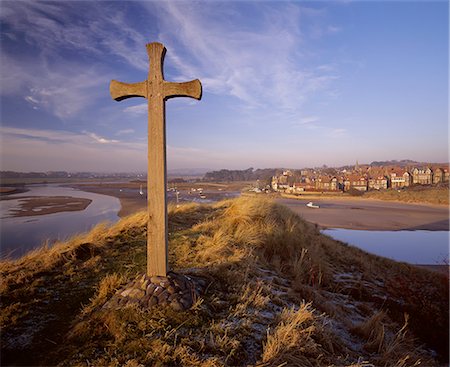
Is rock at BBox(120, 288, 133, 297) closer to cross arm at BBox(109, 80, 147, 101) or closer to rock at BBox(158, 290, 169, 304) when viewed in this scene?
rock at BBox(158, 290, 169, 304)

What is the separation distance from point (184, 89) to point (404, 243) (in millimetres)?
19616

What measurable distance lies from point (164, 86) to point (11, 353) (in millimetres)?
3391

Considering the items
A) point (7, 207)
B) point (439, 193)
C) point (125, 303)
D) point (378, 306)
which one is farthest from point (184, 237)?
point (439, 193)

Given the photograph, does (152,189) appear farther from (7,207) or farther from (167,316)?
(7,207)

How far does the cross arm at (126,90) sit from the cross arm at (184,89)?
35cm

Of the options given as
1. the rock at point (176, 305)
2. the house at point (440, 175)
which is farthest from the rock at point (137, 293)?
the house at point (440, 175)

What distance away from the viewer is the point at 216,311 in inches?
131

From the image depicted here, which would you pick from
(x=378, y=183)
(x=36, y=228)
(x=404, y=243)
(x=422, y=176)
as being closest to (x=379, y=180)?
(x=378, y=183)

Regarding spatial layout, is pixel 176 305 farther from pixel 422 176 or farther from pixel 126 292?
pixel 422 176

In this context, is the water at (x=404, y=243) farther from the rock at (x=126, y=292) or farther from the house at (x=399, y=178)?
the house at (x=399, y=178)

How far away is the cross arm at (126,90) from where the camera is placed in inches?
145

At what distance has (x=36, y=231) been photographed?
13.7 meters

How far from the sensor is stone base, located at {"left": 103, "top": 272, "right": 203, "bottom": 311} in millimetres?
3158

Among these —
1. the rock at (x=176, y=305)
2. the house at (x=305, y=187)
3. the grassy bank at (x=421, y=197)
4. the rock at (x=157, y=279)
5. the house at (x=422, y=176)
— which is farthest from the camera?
the house at (x=422, y=176)
